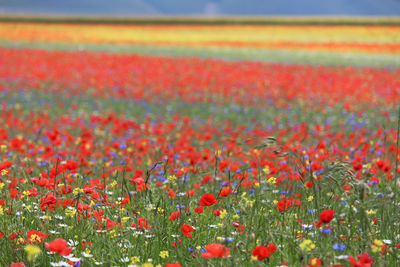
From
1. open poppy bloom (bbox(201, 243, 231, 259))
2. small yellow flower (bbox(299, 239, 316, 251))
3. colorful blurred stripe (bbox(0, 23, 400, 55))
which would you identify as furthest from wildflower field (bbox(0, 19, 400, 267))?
colorful blurred stripe (bbox(0, 23, 400, 55))

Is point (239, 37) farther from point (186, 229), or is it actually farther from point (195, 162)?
point (186, 229)

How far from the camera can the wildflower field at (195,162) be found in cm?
288

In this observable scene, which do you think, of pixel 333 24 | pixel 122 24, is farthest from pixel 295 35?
pixel 122 24

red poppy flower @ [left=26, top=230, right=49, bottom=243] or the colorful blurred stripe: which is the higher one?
the colorful blurred stripe

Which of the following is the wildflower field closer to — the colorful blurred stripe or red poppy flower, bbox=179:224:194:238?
red poppy flower, bbox=179:224:194:238

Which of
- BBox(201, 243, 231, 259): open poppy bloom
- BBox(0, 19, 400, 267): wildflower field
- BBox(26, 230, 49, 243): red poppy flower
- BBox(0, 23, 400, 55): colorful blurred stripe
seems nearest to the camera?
BBox(201, 243, 231, 259): open poppy bloom

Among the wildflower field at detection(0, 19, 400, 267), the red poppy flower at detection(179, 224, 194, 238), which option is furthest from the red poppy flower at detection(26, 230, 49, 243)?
the red poppy flower at detection(179, 224, 194, 238)

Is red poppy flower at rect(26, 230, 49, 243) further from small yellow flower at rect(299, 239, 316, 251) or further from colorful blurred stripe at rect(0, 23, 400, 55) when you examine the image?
colorful blurred stripe at rect(0, 23, 400, 55)

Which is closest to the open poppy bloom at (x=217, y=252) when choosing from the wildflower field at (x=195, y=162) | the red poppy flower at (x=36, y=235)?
the wildflower field at (x=195, y=162)

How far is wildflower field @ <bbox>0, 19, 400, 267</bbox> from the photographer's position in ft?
9.45

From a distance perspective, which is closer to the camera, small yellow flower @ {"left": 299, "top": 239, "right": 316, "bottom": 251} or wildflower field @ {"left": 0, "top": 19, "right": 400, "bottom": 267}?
small yellow flower @ {"left": 299, "top": 239, "right": 316, "bottom": 251}

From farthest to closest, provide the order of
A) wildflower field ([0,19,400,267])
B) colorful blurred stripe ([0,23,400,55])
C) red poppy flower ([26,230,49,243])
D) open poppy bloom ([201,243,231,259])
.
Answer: colorful blurred stripe ([0,23,400,55]) → wildflower field ([0,19,400,267]) → red poppy flower ([26,230,49,243]) → open poppy bloom ([201,243,231,259])

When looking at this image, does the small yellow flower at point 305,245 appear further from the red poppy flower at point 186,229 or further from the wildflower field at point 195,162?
the red poppy flower at point 186,229

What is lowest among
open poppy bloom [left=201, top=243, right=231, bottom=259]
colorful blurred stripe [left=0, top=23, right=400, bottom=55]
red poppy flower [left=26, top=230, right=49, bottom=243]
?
red poppy flower [left=26, top=230, right=49, bottom=243]
